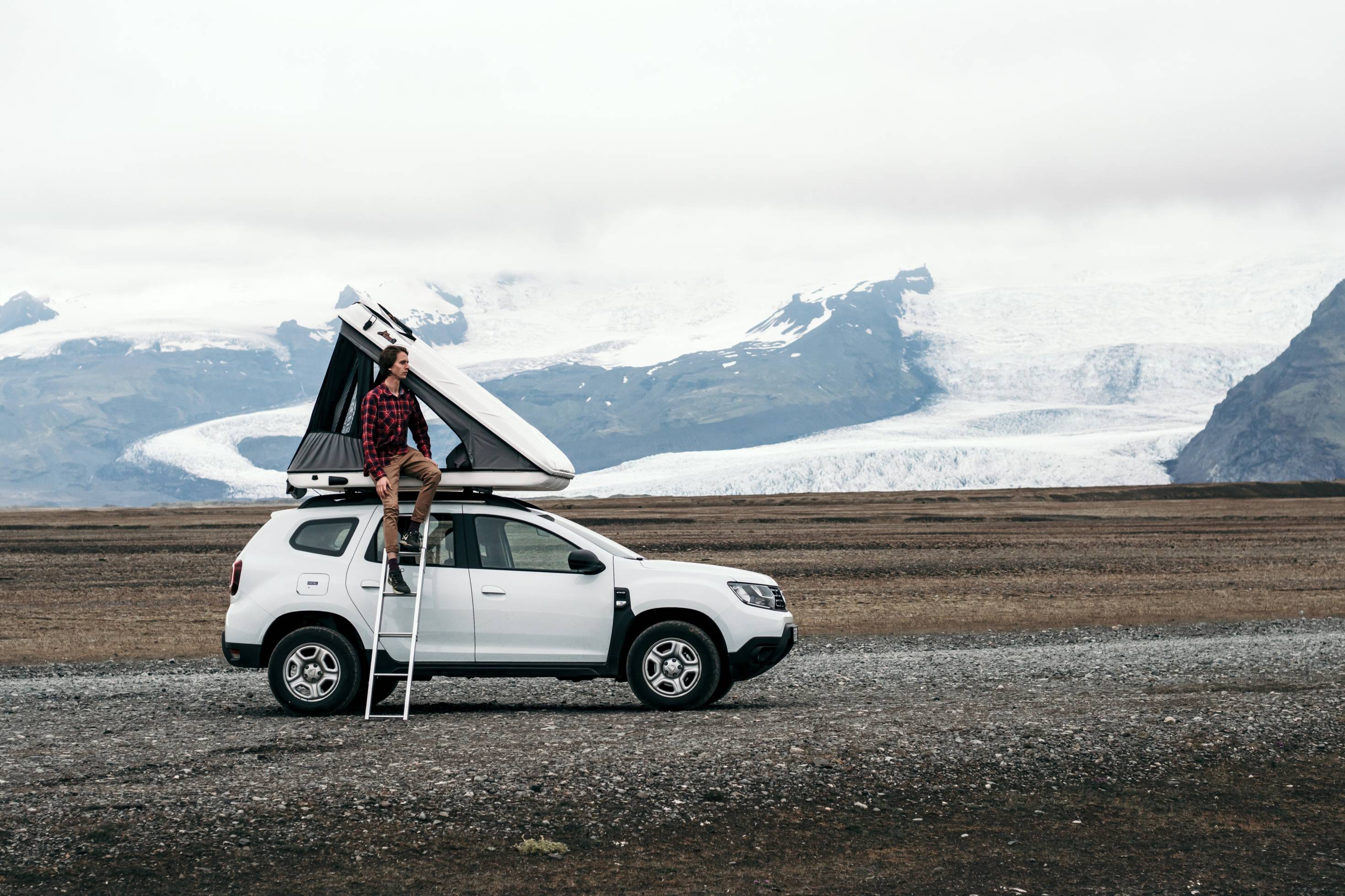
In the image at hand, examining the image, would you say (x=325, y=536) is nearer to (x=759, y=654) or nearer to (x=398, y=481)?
(x=398, y=481)

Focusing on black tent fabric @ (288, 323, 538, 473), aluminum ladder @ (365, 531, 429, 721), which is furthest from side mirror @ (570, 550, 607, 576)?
aluminum ladder @ (365, 531, 429, 721)

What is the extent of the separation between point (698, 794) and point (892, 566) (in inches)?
1300

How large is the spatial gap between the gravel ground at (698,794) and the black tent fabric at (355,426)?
249 cm

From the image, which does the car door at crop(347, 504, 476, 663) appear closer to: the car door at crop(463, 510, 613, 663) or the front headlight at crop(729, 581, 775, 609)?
the car door at crop(463, 510, 613, 663)

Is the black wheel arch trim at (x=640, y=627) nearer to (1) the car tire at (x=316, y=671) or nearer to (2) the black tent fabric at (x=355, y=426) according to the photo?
(2) the black tent fabric at (x=355, y=426)

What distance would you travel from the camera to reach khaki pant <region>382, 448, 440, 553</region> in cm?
1179

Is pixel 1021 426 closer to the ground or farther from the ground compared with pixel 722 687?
farther from the ground

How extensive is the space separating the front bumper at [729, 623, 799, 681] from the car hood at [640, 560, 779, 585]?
0.56 metres

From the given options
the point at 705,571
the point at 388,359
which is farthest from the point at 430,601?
the point at 705,571

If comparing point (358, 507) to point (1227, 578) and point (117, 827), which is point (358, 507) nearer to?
point (117, 827)

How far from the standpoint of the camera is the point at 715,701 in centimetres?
1282

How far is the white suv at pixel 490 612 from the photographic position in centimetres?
1204

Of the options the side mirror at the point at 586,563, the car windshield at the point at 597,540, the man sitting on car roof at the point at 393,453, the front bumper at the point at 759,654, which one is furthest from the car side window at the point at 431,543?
the front bumper at the point at 759,654

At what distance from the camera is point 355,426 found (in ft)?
41.0
